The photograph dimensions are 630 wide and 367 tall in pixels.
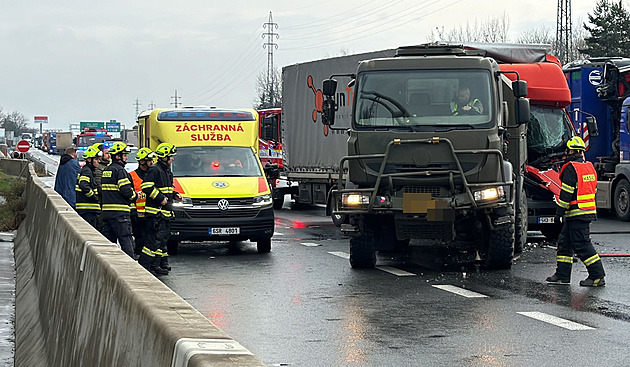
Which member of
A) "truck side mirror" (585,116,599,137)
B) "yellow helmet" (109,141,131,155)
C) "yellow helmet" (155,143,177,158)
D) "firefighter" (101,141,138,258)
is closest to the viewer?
"firefighter" (101,141,138,258)

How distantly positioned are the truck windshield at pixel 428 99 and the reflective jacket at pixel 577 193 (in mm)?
1498

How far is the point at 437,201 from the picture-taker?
1286 cm

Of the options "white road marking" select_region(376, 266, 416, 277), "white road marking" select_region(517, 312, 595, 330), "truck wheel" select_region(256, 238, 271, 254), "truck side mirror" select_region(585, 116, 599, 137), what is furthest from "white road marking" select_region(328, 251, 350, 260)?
"truck side mirror" select_region(585, 116, 599, 137)

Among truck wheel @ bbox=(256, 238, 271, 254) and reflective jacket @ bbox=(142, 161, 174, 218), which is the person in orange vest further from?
truck wheel @ bbox=(256, 238, 271, 254)

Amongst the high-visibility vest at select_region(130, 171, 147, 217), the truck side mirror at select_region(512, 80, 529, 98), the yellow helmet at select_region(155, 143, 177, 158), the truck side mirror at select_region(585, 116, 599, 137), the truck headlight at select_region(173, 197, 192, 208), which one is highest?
the truck side mirror at select_region(512, 80, 529, 98)

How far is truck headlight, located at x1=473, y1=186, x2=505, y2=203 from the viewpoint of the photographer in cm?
1300

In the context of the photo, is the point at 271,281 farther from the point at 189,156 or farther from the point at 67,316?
the point at 67,316

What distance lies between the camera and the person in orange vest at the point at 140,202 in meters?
13.6

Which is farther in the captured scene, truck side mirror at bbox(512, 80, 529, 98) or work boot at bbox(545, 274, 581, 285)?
truck side mirror at bbox(512, 80, 529, 98)

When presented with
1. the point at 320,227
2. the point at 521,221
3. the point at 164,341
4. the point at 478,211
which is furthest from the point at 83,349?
the point at 320,227

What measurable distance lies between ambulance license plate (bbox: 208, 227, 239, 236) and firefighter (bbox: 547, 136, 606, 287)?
5.34m

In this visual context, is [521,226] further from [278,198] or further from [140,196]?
[278,198]

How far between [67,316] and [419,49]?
838 centimetres

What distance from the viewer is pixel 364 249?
13.8 metres
